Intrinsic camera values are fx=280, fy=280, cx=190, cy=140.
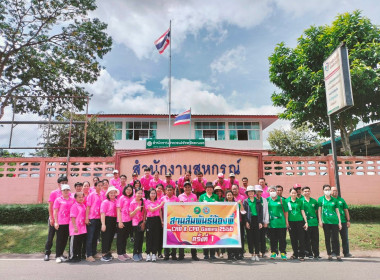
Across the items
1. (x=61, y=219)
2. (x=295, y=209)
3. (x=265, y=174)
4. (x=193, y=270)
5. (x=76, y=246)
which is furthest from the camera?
(x=265, y=174)

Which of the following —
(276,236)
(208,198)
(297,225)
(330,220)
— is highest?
(208,198)

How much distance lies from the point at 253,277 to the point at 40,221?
748 cm

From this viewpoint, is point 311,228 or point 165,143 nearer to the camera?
point 311,228

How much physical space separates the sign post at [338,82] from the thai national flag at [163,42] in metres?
11.5

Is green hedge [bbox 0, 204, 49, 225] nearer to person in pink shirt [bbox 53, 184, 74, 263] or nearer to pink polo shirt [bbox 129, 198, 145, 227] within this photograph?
person in pink shirt [bbox 53, 184, 74, 263]

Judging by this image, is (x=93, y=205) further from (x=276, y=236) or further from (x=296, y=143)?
(x=296, y=143)

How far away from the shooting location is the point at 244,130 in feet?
79.9

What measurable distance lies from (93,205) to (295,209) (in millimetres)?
4653

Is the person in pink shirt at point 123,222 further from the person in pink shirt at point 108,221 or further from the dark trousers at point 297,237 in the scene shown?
the dark trousers at point 297,237

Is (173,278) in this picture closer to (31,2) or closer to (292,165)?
(292,165)

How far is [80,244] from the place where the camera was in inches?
238

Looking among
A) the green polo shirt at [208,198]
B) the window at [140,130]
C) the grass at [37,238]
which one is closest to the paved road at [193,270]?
the grass at [37,238]

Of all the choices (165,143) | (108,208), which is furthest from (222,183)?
(165,143)

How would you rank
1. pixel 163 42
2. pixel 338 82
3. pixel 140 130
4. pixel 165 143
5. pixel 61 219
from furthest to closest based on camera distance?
1. pixel 140 130
2. pixel 165 143
3. pixel 163 42
4. pixel 338 82
5. pixel 61 219
